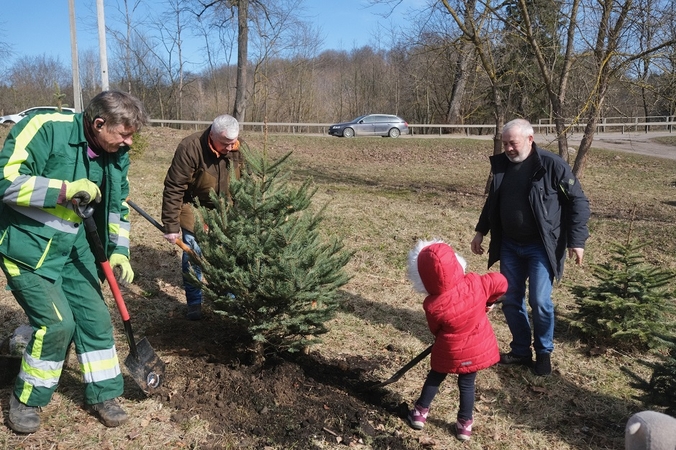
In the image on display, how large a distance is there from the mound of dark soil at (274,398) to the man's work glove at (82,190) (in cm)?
150

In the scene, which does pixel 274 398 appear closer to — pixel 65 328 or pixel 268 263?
pixel 268 263

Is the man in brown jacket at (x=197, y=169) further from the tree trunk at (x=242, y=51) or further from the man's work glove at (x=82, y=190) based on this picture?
the tree trunk at (x=242, y=51)

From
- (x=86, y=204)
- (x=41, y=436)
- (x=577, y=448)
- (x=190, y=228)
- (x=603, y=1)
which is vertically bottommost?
(x=577, y=448)

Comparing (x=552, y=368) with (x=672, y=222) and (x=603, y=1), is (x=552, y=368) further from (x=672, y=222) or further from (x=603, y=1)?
(x=672, y=222)

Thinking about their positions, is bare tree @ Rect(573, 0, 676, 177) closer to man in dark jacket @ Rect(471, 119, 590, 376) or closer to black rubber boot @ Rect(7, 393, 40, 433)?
man in dark jacket @ Rect(471, 119, 590, 376)

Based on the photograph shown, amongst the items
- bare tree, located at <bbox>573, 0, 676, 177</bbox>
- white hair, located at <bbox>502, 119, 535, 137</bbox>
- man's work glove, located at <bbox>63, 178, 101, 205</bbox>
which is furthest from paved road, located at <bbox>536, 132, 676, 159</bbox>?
man's work glove, located at <bbox>63, 178, 101, 205</bbox>

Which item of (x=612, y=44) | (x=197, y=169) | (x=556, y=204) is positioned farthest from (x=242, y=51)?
(x=556, y=204)

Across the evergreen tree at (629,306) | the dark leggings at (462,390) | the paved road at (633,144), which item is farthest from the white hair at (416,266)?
the paved road at (633,144)

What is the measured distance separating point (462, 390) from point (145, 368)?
215 centimetres

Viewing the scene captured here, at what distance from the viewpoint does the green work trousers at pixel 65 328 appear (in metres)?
3.09

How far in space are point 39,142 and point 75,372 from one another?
195 centimetres

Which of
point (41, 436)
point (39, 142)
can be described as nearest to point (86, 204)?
point (39, 142)

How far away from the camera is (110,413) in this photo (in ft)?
11.2

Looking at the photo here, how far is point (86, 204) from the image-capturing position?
310 cm
